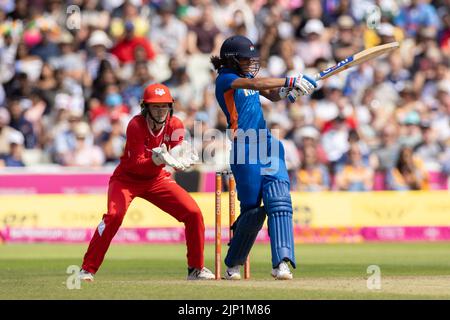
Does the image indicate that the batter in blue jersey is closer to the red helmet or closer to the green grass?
the green grass

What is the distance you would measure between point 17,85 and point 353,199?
20.3 feet

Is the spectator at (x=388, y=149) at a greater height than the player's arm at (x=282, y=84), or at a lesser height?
greater

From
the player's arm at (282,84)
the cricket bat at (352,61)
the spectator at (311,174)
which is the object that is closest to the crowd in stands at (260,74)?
the spectator at (311,174)

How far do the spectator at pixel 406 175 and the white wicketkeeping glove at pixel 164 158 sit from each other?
8918 mm

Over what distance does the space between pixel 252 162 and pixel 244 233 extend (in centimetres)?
65

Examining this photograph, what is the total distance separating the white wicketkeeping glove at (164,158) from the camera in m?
10.4

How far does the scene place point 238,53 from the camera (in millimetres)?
10414

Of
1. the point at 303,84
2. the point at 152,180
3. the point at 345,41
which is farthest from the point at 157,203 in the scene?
the point at 345,41

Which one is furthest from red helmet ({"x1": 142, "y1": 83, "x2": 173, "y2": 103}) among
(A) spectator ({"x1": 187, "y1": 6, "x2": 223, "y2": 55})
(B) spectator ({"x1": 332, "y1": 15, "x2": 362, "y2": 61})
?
(B) spectator ({"x1": 332, "y1": 15, "x2": 362, "y2": 61})

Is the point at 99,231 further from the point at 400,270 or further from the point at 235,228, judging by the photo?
the point at 400,270

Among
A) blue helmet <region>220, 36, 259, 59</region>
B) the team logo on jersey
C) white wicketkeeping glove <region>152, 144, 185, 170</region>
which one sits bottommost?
white wicketkeeping glove <region>152, 144, 185, 170</region>

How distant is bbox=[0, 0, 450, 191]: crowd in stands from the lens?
1916cm

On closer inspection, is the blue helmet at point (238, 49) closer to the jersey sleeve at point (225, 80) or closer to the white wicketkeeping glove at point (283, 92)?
the jersey sleeve at point (225, 80)
